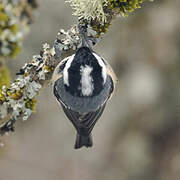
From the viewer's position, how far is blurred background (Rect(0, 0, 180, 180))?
7.57 meters

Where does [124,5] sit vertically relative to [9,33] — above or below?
above

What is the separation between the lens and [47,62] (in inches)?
114

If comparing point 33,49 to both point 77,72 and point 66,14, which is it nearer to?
→ point 66,14

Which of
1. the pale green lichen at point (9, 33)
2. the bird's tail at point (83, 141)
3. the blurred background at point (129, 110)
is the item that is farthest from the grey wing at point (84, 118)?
the blurred background at point (129, 110)

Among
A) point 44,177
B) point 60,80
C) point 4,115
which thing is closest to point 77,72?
point 60,80

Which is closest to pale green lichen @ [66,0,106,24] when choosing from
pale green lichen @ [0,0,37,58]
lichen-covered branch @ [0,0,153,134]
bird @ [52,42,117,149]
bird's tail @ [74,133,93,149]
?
lichen-covered branch @ [0,0,153,134]

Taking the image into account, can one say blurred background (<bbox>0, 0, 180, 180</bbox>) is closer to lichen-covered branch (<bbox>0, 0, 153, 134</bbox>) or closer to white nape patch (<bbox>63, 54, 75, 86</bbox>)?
white nape patch (<bbox>63, 54, 75, 86</bbox>)

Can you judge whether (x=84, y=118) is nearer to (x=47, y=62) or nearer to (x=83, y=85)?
(x=83, y=85)

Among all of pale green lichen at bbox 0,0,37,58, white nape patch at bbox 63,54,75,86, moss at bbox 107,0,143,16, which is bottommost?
pale green lichen at bbox 0,0,37,58

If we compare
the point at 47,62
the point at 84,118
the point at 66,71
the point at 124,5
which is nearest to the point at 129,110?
the point at 84,118

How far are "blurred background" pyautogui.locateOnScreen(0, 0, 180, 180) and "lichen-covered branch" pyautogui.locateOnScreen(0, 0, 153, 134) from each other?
4.53m

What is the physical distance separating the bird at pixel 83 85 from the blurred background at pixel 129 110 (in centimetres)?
Answer: 423

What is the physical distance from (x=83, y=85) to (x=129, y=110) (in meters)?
4.91

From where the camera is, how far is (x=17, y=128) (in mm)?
7629
